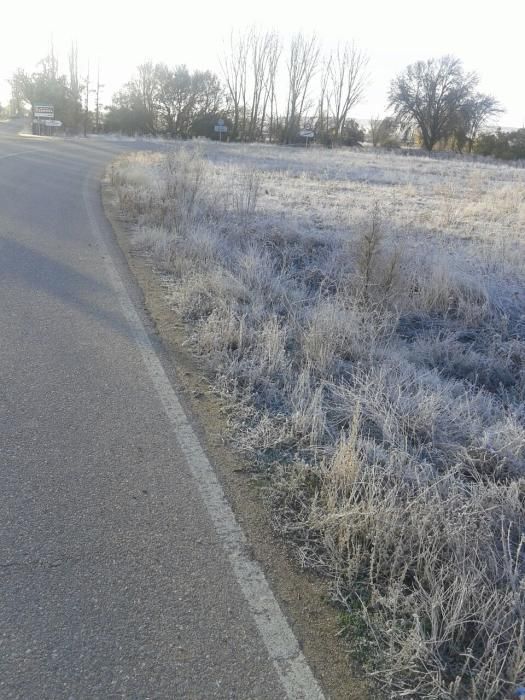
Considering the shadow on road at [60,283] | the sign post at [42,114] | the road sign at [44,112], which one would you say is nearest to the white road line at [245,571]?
the shadow on road at [60,283]

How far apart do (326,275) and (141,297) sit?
2290mm

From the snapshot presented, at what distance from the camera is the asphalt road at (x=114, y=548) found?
77.0 inches

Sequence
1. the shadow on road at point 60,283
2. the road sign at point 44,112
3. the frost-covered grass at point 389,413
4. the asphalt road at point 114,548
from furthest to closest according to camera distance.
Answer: the road sign at point 44,112 → the shadow on road at point 60,283 → the frost-covered grass at point 389,413 → the asphalt road at point 114,548

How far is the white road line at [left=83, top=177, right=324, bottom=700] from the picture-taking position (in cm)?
199

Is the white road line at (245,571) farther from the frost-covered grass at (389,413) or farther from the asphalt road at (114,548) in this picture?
the frost-covered grass at (389,413)

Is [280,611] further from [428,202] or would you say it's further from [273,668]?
[428,202]

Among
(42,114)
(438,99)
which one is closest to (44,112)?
(42,114)

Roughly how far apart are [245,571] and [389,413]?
1581 mm

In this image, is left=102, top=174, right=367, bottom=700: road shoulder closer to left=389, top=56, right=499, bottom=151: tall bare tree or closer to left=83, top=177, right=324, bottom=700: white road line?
left=83, top=177, right=324, bottom=700: white road line

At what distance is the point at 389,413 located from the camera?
11.8 feet

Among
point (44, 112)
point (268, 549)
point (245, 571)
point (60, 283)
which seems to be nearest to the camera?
point (245, 571)

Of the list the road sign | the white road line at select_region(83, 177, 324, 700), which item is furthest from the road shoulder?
the road sign

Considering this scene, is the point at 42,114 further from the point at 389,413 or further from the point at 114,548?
the point at 114,548

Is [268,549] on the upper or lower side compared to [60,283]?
lower
